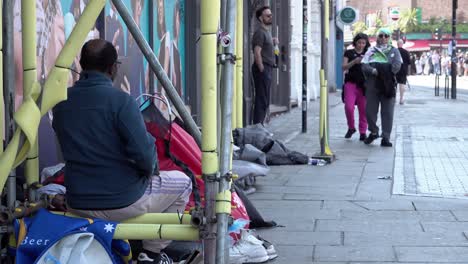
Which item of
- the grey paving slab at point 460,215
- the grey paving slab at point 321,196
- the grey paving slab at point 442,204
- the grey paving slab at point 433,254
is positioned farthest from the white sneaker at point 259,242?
the grey paving slab at point 321,196

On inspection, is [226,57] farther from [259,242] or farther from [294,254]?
[294,254]

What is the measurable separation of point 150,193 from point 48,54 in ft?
7.98

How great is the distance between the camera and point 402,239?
6.61m

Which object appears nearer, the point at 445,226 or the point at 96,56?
the point at 96,56

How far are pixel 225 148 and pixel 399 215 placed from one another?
10.9 ft

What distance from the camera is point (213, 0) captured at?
4.35 metres

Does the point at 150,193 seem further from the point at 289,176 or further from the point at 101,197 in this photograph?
the point at 289,176

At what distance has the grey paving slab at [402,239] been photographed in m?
6.48

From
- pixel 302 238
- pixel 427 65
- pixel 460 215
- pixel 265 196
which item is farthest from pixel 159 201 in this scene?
pixel 427 65

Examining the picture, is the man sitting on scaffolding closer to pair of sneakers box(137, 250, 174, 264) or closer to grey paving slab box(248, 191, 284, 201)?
pair of sneakers box(137, 250, 174, 264)

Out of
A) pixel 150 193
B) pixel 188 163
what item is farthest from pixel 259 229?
pixel 150 193

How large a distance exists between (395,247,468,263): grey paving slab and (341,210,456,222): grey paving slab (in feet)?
3.67

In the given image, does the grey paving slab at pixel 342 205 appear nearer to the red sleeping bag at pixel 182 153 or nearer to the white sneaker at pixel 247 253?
the red sleeping bag at pixel 182 153

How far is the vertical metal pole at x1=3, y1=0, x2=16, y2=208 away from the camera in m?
4.90
